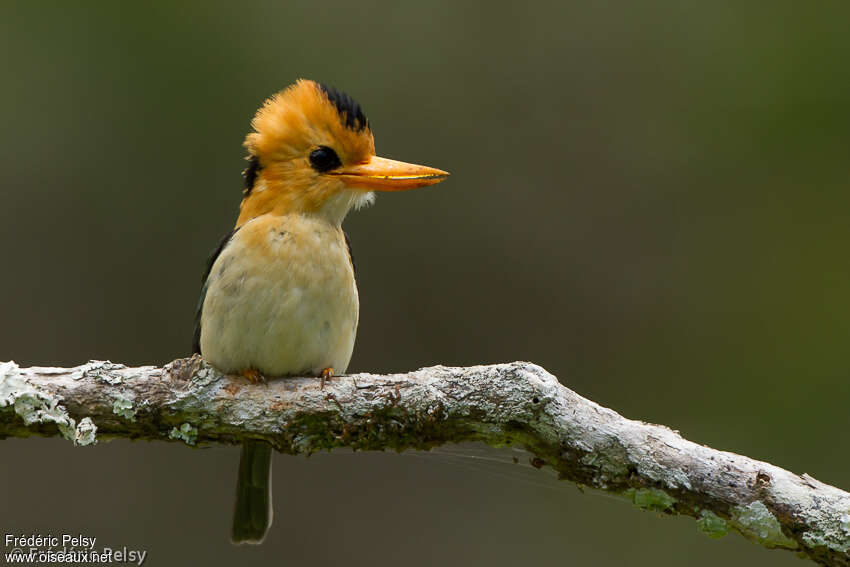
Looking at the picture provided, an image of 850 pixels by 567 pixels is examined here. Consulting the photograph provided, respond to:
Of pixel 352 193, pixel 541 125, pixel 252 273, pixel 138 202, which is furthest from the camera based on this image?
pixel 541 125

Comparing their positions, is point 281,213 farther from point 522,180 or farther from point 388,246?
point 522,180

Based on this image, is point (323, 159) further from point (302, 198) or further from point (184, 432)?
point (184, 432)

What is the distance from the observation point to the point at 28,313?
5840mm

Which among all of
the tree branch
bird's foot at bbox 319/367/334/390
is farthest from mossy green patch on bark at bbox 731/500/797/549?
bird's foot at bbox 319/367/334/390

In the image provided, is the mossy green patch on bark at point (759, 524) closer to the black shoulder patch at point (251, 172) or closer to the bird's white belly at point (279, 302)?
the bird's white belly at point (279, 302)

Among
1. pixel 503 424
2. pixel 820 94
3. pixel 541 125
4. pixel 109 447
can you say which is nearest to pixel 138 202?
pixel 109 447

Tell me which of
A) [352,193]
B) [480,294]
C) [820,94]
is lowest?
[480,294]

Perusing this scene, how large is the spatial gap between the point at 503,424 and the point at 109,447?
3478mm

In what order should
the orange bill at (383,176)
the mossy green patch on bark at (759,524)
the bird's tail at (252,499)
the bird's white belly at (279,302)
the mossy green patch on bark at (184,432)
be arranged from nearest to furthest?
1. the mossy green patch on bark at (759,524)
2. the mossy green patch on bark at (184,432)
3. the bird's white belly at (279,302)
4. the orange bill at (383,176)
5. the bird's tail at (252,499)

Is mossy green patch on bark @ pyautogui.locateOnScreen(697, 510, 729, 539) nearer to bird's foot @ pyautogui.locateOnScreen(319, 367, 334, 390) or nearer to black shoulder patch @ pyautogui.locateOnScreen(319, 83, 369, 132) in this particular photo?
bird's foot @ pyautogui.locateOnScreen(319, 367, 334, 390)

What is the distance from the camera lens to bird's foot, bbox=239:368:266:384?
321 cm

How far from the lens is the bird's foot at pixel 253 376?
3210 millimetres

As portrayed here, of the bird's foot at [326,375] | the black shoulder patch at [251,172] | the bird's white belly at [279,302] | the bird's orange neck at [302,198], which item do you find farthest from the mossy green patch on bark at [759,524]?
the black shoulder patch at [251,172]

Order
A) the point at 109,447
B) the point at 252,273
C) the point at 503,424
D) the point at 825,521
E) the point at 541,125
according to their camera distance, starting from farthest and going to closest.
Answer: the point at 541,125 < the point at 109,447 < the point at 252,273 < the point at 503,424 < the point at 825,521
